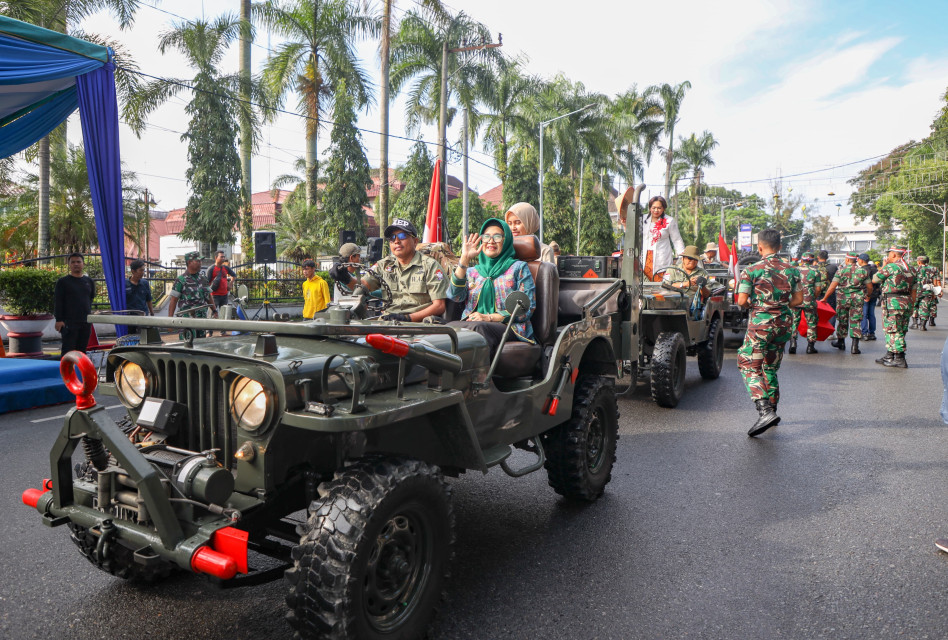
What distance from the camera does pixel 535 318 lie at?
193 inches

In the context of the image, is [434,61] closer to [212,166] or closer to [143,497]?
[212,166]

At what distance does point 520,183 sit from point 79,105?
2986 cm

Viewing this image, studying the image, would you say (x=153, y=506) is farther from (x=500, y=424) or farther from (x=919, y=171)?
(x=919, y=171)

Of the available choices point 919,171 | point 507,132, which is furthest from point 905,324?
point 919,171

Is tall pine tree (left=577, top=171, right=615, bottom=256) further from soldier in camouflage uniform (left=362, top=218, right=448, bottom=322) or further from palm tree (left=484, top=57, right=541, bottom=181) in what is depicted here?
soldier in camouflage uniform (left=362, top=218, right=448, bottom=322)

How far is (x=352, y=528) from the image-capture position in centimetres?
254

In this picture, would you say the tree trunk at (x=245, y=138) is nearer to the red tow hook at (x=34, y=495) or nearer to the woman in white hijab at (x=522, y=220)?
the woman in white hijab at (x=522, y=220)

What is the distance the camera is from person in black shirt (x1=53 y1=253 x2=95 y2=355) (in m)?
9.10

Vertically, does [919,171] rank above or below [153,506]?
above

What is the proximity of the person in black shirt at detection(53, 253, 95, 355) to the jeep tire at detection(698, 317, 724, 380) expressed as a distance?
8463 millimetres

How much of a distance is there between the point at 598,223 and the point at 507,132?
27.7 feet

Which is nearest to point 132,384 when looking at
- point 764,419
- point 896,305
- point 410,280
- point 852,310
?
point 410,280

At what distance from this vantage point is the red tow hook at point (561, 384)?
4.16 meters

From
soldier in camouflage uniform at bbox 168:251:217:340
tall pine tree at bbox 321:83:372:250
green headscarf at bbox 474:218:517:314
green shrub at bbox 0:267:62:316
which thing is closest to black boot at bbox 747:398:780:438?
green headscarf at bbox 474:218:517:314
